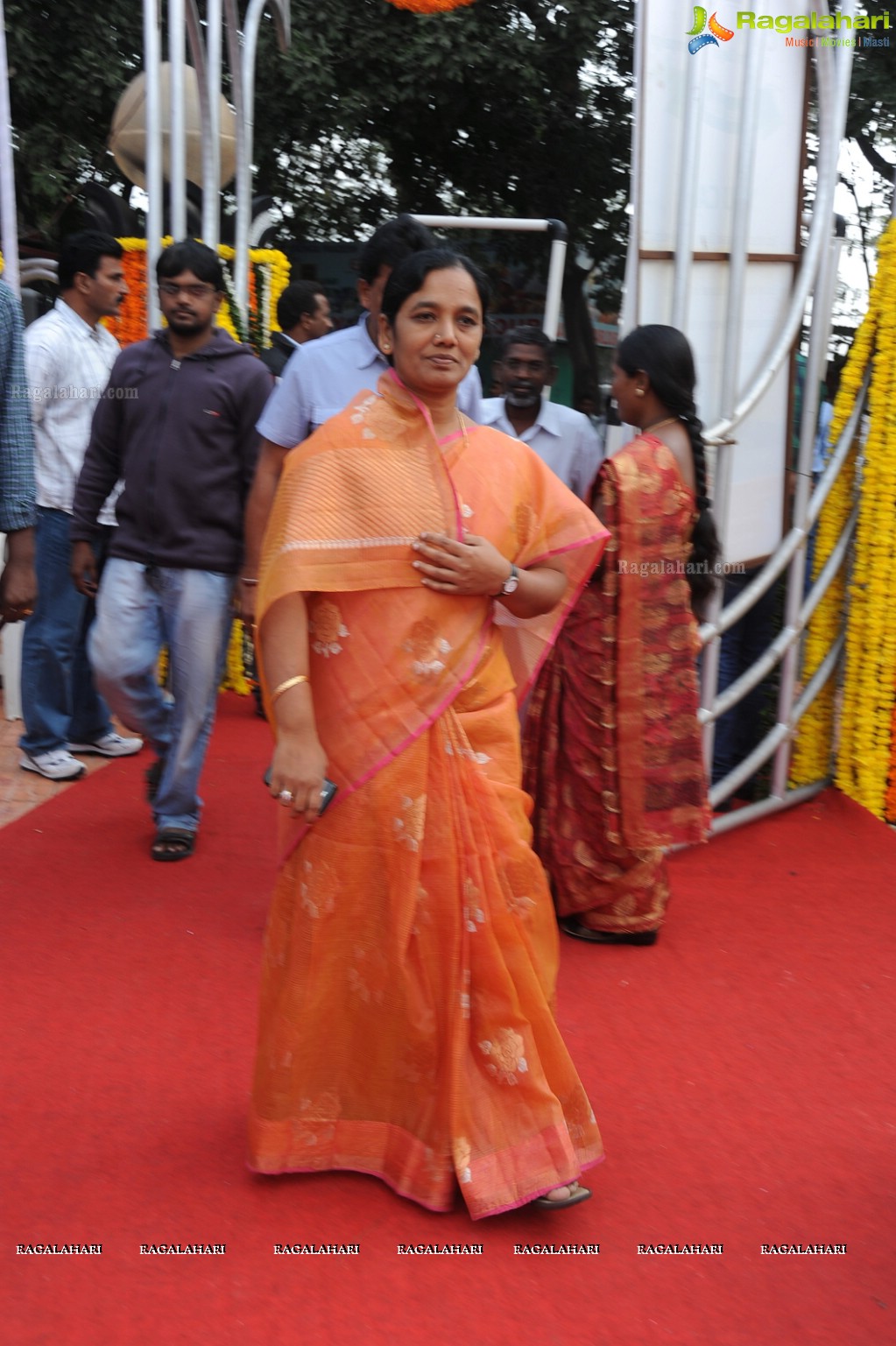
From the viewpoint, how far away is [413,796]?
8.70ft

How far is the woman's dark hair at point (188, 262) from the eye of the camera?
14.9ft

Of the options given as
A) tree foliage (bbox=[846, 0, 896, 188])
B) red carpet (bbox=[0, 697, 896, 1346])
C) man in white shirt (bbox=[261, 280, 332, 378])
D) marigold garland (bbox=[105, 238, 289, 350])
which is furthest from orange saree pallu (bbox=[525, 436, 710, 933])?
tree foliage (bbox=[846, 0, 896, 188])

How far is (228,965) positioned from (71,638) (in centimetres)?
220

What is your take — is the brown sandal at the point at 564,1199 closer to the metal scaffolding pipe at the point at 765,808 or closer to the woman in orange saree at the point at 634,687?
the woman in orange saree at the point at 634,687

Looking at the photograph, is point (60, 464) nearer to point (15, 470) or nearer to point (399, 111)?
point (15, 470)

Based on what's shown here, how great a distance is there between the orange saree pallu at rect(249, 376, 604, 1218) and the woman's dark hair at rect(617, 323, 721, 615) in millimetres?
1629

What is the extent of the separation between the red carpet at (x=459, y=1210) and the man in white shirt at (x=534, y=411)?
1.56 m

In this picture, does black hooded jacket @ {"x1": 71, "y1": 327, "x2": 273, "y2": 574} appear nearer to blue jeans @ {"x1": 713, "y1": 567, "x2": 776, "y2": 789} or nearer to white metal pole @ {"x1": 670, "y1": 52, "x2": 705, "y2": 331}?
white metal pole @ {"x1": 670, "y1": 52, "x2": 705, "y2": 331}

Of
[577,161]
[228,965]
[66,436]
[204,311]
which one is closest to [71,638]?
[66,436]

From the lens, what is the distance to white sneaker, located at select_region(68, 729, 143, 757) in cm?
620

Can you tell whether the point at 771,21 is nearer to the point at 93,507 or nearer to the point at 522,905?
the point at 93,507

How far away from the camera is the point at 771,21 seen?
498 cm

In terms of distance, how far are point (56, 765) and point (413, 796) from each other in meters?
3.45

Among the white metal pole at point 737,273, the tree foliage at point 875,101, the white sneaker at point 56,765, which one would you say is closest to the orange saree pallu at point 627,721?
the white metal pole at point 737,273
